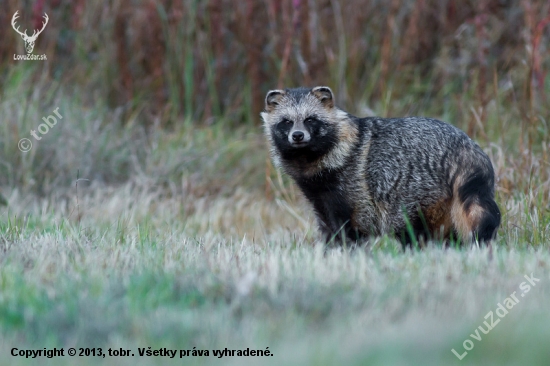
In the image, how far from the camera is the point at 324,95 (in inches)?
219

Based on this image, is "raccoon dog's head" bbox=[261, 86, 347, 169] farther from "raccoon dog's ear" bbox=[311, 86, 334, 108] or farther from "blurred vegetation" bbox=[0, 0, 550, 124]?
"blurred vegetation" bbox=[0, 0, 550, 124]

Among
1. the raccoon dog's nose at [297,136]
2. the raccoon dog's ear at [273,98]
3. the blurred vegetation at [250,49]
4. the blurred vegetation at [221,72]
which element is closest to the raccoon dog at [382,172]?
the raccoon dog's nose at [297,136]

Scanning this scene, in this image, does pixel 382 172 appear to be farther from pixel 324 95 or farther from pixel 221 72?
pixel 221 72

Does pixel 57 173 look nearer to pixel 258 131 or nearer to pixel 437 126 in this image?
pixel 258 131

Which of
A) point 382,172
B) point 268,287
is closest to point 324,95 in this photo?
point 382,172

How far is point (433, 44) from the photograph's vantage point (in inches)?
375

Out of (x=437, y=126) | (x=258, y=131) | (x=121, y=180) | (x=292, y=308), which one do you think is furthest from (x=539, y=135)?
(x=292, y=308)

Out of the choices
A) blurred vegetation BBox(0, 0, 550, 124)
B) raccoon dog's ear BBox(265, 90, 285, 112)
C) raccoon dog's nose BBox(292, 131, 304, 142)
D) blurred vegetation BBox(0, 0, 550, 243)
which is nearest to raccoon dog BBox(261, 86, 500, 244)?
raccoon dog's nose BBox(292, 131, 304, 142)

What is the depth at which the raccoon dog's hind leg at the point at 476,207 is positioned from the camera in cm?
473

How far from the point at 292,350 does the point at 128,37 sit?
23.3 ft

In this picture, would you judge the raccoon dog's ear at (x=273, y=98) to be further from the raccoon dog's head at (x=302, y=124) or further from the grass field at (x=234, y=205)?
the grass field at (x=234, y=205)

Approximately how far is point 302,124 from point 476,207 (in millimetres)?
1302

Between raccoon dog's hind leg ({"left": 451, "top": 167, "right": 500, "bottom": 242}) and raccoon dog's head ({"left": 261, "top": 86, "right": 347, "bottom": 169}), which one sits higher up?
raccoon dog's head ({"left": 261, "top": 86, "right": 347, "bottom": 169})

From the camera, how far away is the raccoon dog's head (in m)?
5.30
